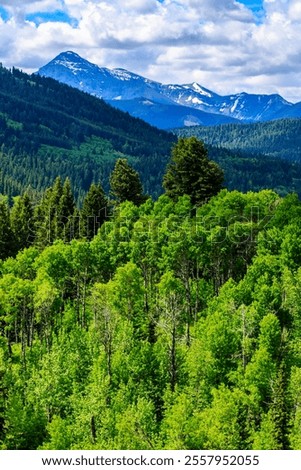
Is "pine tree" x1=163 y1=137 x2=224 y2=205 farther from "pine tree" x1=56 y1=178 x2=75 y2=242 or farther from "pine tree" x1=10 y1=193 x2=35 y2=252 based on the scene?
"pine tree" x1=10 y1=193 x2=35 y2=252

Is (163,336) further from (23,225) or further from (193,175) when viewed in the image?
(23,225)

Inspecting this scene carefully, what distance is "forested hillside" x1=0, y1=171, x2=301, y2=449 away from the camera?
2400 inches

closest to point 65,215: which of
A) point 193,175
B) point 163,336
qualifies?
point 193,175

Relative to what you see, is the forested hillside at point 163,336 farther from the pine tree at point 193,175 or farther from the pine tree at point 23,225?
the pine tree at point 23,225

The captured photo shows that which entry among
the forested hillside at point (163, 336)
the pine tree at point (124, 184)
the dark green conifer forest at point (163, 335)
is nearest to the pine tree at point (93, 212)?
the pine tree at point (124, 184)

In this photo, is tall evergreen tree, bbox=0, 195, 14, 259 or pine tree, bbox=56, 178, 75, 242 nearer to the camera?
tall evergreen tree, bbox=0, 195, 14, 259

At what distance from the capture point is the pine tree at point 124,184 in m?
112

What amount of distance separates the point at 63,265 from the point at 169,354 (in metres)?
21.7

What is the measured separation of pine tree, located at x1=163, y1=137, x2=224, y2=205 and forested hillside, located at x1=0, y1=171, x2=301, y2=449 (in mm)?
9451

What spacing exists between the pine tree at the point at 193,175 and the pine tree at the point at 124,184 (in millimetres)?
5785

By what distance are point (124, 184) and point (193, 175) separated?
12.6 meters

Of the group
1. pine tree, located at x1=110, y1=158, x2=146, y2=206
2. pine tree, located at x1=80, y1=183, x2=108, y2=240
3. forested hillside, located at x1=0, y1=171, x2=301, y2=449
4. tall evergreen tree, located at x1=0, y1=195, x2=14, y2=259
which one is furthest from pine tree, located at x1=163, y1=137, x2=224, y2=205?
tall evergreen tree, located at x1=0, y1=195, x2=14, y2=259
